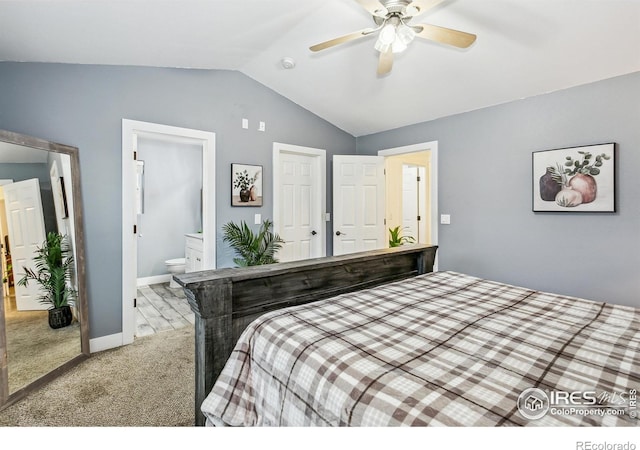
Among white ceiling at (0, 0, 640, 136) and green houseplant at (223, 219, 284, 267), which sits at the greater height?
white ceiling at (0, 0, 640, 136)

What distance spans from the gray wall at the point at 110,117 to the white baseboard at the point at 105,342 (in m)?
0.04

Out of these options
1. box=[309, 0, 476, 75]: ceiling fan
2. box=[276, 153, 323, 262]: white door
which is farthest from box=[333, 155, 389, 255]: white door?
box=[309, 0, 476, 75]: ceiling fan

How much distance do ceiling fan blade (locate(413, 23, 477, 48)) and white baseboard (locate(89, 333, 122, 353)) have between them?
3292 mm

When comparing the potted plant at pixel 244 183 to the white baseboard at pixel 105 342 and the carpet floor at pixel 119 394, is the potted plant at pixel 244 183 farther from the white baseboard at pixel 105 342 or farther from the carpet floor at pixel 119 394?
the white baseboard at pixel 105 342

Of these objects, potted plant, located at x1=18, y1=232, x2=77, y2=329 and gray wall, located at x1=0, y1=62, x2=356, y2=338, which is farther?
gray wall, located at x1=0, y1=62, x2=356, y2=338

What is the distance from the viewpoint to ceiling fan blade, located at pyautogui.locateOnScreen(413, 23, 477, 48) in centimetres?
173

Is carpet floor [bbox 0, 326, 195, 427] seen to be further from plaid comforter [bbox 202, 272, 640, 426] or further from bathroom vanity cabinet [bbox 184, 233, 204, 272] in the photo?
bathroom vanity cabinet [bbox 184, 233, 204, 272]

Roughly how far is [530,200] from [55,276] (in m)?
4.03

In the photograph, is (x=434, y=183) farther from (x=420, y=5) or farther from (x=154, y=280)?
(x=154, y=280)

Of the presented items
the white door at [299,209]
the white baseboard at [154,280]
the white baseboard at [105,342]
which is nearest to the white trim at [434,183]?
the white door at [299,209]

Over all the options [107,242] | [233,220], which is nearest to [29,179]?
[107,242]

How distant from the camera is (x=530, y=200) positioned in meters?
2.92

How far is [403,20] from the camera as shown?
5.75 ft
